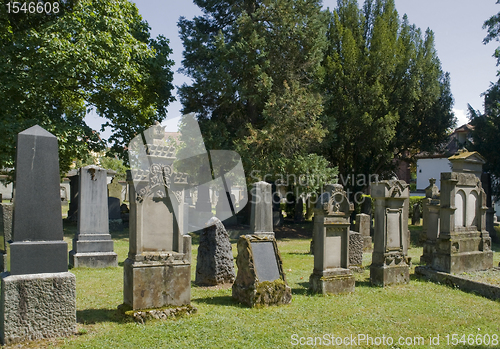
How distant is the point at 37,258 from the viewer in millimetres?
5074

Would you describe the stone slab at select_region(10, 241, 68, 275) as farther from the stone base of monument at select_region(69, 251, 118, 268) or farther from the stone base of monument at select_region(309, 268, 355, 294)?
the stone base of monument at select_region(69, 251, 118, 268)

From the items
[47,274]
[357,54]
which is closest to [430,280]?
[47,274]

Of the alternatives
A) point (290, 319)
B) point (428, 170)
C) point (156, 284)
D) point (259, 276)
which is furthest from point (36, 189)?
point (428, 170)

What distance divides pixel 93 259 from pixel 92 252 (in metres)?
0.19

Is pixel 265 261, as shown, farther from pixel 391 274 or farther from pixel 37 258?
pixel 37 258

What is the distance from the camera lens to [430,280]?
9477mm

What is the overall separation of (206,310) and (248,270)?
3.24 feet

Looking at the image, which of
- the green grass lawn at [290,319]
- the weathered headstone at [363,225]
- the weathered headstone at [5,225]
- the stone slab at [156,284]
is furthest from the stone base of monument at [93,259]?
the weathered headstone at [363,225]

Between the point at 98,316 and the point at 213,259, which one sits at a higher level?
the point at 213,259

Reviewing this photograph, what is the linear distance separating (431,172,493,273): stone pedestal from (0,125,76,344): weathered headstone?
824 cm

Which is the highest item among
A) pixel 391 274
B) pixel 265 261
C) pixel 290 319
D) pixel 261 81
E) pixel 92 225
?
pixel 261 81

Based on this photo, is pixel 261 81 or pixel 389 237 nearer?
pixel 389 237

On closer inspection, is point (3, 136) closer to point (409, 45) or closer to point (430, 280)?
point (430, 280)

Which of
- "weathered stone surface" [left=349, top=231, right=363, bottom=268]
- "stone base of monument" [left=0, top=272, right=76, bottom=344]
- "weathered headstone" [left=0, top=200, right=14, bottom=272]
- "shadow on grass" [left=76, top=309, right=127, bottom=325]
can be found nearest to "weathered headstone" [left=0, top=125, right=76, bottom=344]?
"stone base of monument" [left=0, top=272, right=76, bottom=344]
